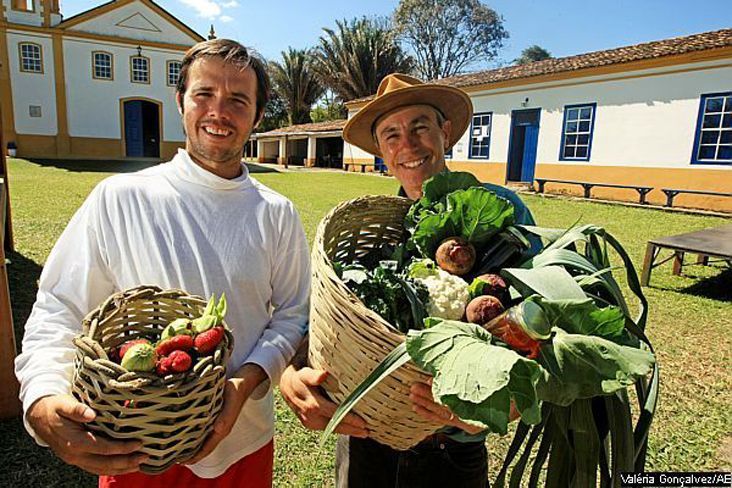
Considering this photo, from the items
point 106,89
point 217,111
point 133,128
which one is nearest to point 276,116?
point 133,128

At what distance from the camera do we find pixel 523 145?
1784cm

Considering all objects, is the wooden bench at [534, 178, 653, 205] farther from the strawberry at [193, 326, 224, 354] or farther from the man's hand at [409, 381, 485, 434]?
the strawberry at [193, 326, 224, 354]

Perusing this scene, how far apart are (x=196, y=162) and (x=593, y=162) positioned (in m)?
16.1

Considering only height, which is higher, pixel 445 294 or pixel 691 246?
pixel 445 294

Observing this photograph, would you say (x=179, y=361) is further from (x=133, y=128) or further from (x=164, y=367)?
(x=133, y=128)

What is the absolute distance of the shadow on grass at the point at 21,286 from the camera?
383cm

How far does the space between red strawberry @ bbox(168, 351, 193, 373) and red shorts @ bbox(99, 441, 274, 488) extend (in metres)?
0.60

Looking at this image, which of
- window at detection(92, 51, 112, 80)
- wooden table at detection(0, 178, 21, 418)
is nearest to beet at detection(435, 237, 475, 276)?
wooden table at detection(0, 178, 21, 418)

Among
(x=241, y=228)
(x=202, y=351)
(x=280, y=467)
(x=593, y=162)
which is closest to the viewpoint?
(x=202, y=351)

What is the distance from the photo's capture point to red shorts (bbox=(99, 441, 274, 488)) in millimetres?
1396

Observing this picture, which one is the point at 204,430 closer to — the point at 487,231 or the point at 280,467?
the point at 487,231

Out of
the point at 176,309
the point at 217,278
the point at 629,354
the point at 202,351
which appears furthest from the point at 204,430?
the point at 629,354

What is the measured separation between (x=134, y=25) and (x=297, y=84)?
1746 centimetres

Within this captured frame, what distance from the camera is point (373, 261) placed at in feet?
4.66
